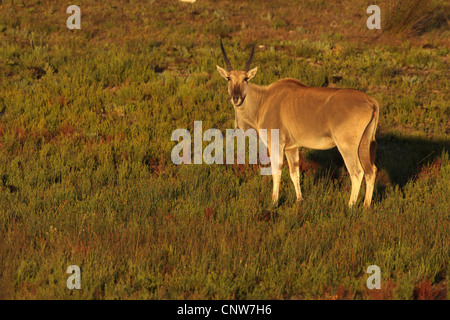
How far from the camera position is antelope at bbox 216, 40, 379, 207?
9047 millimetres

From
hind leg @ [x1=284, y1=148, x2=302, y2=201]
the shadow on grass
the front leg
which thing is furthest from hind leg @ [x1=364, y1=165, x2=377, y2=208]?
the front leg

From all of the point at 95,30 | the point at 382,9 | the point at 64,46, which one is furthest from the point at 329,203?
→ the point at 382,9

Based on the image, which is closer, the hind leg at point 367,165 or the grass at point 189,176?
the grass at point 189,176

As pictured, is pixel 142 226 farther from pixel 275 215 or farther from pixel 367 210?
pixel 367 210

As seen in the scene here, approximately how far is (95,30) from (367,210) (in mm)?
16790

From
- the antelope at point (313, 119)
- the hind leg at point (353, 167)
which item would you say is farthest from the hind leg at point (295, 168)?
the hind leg at point (353, 167)

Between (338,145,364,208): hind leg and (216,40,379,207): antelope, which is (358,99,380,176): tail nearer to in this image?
(216,40,379,207): antelope

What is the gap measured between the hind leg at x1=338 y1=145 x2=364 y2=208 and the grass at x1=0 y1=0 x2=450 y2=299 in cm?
29

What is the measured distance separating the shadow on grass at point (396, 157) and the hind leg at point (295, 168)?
1.02 metres

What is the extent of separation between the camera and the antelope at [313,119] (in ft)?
29.7

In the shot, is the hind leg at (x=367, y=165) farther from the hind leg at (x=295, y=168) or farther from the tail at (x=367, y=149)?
the hind leg at (x=295, y=168)

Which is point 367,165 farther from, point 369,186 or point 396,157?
point 396,157

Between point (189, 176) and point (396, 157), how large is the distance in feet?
16.6

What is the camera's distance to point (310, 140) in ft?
31.2
